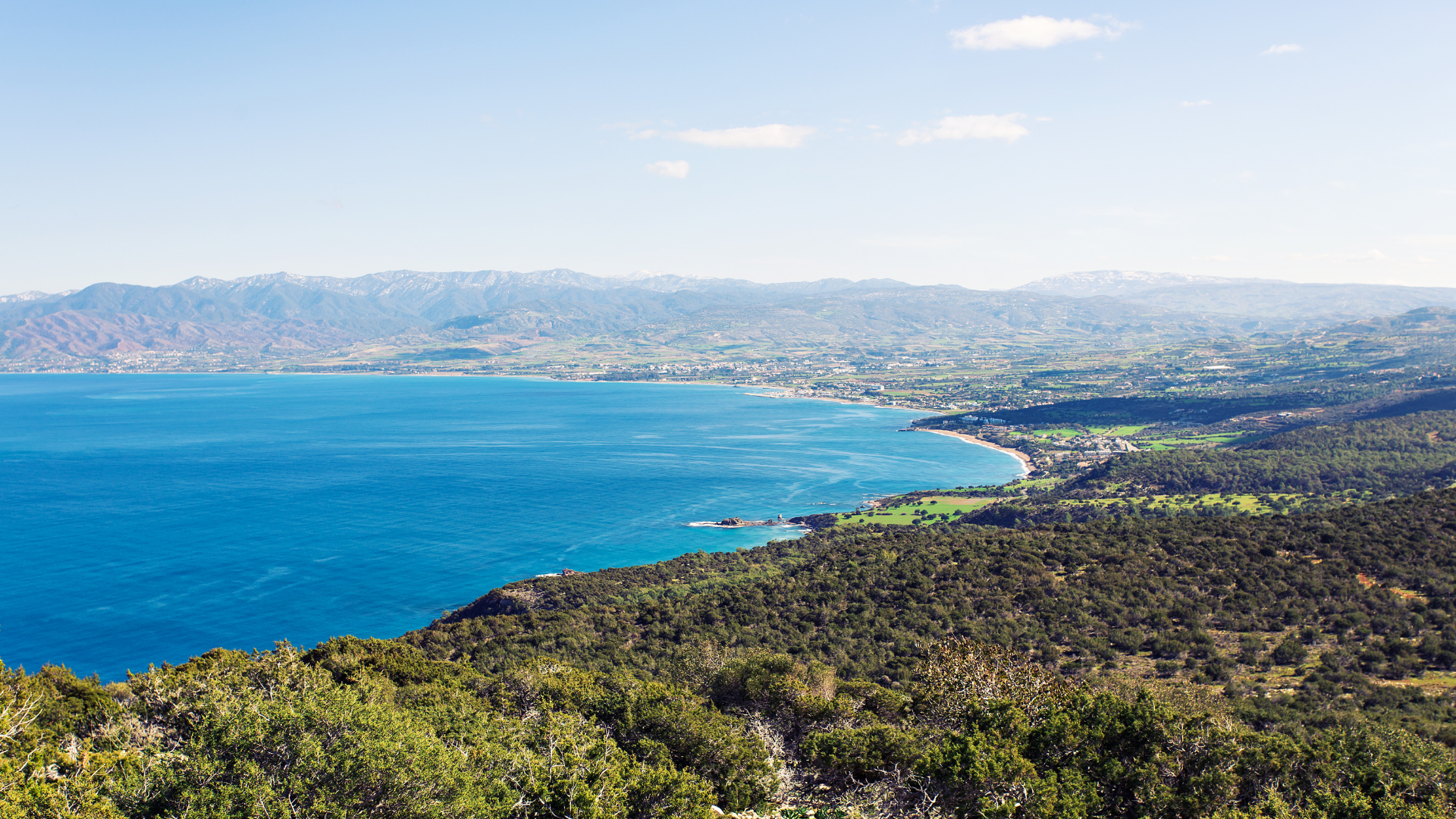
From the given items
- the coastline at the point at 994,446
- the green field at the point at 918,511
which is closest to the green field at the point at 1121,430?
the coastline at the point at 994,446

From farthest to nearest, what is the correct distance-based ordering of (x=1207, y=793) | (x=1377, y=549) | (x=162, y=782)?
(x=1377, y=549)
(x=1207, y=793)
(x=162, y=782)

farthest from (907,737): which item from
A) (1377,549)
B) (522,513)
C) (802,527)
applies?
(522,513)

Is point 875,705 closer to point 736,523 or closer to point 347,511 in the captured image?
point 736,523

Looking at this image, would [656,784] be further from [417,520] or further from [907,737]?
[417,520]

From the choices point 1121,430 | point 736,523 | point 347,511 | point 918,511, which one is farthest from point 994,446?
point 347,511

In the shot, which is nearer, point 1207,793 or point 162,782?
point 162,782

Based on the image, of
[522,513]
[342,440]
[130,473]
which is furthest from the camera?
[342,440]

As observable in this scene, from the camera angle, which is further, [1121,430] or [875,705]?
[1121,430]
